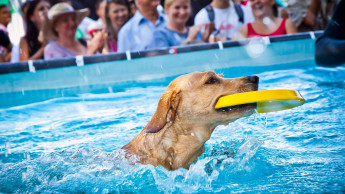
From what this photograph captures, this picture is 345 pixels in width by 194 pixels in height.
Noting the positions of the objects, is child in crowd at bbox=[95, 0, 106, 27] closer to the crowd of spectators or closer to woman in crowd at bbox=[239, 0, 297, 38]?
the crowd of spectators

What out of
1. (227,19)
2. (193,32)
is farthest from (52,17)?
(227,19)

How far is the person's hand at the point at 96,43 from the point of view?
29.3 feet

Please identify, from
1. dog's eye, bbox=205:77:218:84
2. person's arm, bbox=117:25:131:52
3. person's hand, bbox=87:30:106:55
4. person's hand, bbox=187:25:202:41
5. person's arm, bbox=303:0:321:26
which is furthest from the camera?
person's arm, bbox=303:0:321:26

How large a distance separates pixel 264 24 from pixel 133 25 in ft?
12.6

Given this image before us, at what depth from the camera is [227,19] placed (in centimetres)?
984

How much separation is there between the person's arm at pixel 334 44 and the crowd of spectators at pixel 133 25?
19.1 feet

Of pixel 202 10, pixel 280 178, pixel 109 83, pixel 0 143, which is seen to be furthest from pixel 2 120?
pixel 202 10

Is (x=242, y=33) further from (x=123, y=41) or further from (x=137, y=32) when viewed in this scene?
(x=123, y=41)

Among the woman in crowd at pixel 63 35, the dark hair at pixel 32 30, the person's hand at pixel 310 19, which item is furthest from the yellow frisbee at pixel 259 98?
the person's hand at pixel 310 19

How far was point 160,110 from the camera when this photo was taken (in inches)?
119

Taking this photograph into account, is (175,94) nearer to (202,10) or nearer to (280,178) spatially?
(280,178)

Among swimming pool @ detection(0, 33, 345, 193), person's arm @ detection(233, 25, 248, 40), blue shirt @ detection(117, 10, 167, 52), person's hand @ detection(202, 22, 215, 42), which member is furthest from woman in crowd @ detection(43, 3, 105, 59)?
person's arm @ detection(233, 25, 248, 40)

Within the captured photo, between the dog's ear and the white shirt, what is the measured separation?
709cm

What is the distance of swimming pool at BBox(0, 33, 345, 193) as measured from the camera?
2.96m
